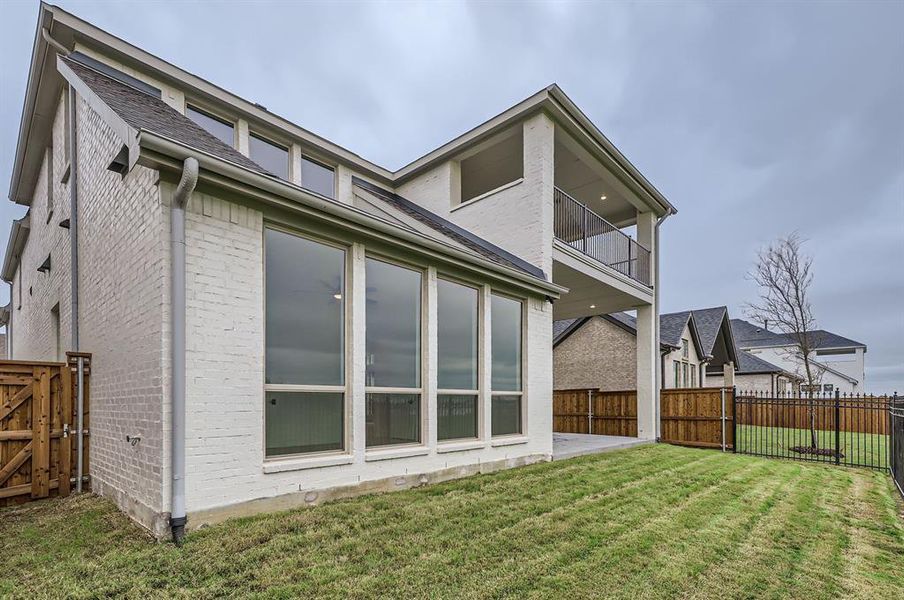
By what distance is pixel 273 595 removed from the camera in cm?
309

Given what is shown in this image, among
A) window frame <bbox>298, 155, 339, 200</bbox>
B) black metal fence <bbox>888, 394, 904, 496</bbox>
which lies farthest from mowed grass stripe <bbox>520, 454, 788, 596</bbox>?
window frame <bbox>298, 155, 339, 200</bbox>

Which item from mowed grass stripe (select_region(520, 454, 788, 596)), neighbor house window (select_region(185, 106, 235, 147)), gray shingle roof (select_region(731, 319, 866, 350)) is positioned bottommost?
mowed grass stripe (select_region(520, 454, 788, 596))

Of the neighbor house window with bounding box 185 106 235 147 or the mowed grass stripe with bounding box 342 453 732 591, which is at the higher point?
the neighbor house window with bounding box 185 106 235 147

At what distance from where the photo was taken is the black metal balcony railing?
11219mm

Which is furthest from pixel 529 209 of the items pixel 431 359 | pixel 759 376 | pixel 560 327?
pixel 759 376

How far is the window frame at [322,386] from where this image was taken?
15.6 ft

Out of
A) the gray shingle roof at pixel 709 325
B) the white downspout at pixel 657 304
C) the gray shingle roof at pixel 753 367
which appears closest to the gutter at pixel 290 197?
the white downspout at pixel 657 304

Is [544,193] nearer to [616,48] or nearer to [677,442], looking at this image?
[677,442]

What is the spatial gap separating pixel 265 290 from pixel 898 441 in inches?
414

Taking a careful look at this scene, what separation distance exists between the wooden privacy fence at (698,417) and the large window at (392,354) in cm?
949

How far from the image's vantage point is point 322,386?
529 cm

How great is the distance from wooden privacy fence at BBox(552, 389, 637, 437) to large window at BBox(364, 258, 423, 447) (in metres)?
8.45

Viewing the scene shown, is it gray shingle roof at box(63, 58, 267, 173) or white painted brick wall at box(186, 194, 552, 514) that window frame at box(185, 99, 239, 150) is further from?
white painted brick wall at box(186, 194, 552, 514)

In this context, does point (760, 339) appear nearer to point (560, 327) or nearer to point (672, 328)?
point (672, 328)
